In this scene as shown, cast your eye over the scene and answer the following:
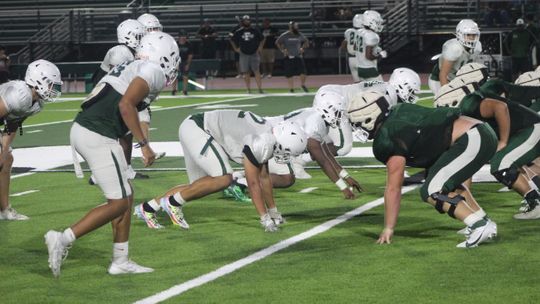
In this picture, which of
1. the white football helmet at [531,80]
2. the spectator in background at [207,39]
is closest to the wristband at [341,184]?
the white football helmet at [531,80]

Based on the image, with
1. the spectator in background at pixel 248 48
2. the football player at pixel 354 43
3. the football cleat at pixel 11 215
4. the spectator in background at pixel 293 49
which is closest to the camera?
the football cleat at pixel 11 215

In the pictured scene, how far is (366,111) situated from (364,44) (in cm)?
818

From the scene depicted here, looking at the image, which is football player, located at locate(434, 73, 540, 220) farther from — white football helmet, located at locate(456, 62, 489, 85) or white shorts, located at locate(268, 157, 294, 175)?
white shorts, located at locate(268, 157, 294, 175)

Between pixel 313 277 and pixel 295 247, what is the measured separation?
1.11 metres

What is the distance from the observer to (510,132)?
10.2 meters

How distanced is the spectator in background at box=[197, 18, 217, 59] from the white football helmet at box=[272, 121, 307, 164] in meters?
25.4

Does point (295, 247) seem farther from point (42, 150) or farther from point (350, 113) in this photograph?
point (42, 150)

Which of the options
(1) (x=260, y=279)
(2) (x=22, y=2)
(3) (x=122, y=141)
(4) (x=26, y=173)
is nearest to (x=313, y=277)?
(1) (x=260, y=279)

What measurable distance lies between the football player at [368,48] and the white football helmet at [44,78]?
8054 millimetres

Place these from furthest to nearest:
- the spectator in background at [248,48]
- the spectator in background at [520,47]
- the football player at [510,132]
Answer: the spectator in background at [248,48] → the spectator in background at [520,47] → the football player at [510,132]

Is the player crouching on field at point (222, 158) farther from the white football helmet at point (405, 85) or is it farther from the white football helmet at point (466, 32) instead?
the white football helmet at point (466, 32)

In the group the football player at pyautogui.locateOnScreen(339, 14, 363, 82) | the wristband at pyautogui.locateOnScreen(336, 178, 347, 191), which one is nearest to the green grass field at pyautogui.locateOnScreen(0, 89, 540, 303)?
the wristband at pyautogui.locateOnScreen(336, 178, 347, 191)

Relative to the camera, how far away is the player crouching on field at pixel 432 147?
8.77 m

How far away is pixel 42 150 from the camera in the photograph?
1708 cm
